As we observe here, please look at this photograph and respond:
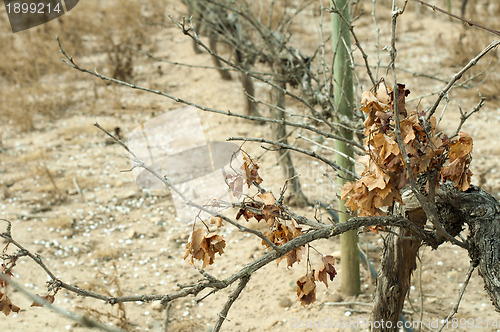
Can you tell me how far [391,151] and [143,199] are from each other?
4.19 m

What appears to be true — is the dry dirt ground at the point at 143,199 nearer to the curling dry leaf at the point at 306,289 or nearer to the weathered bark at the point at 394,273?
the weathered bark at the point at 394,273

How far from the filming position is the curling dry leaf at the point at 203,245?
4.94ft

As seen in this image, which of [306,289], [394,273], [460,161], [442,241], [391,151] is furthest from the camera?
[394,273]

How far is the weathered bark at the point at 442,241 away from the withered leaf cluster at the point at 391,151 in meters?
0.29

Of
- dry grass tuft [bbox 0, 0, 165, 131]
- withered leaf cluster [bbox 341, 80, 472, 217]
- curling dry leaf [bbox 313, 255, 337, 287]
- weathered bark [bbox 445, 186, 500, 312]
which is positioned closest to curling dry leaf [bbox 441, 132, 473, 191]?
withered leaf cluster [bbox 341, 80, 472, 217]

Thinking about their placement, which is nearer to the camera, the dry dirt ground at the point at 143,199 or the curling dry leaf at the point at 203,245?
the curling dry leaf at the point at 203,245

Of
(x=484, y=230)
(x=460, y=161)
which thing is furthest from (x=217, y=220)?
(x=484, y=230)

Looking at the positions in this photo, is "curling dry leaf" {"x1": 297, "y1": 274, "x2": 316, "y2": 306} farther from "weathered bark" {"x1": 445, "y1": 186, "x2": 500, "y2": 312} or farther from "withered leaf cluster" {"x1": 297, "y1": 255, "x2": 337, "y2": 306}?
"weathered bark" {"x1": 445, "y1": 186, "x2": 500, "y2": 312}

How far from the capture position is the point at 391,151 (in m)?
1.39

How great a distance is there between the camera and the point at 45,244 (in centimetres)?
435

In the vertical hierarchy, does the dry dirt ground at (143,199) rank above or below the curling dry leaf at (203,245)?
above

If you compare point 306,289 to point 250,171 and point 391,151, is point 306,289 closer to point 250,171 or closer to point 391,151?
point 250,171
